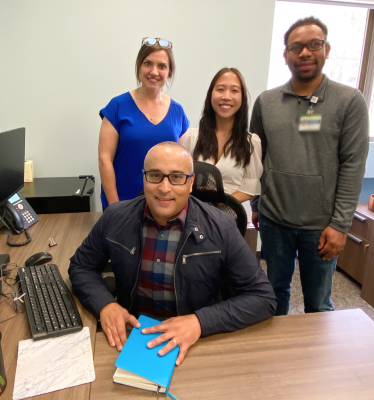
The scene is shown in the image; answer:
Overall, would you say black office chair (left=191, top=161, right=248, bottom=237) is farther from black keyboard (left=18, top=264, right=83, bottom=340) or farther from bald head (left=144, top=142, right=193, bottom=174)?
black keyboard (left=18, top=264, right=83, bottom=340)

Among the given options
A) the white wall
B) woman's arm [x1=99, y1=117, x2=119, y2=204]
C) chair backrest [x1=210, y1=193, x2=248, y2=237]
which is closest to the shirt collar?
chair backrest [x1=210, y1=193, x2=248, y2=237]

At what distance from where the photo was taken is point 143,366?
3.01 ft

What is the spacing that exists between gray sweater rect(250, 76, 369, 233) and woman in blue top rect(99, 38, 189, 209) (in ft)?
1.91

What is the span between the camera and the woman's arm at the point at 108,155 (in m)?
1.94

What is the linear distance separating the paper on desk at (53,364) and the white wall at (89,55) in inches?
77.1

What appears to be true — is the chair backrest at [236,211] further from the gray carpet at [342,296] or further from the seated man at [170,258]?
the gray carpet at [342,296]

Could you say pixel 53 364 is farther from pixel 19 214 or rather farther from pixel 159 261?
pixel 19 214

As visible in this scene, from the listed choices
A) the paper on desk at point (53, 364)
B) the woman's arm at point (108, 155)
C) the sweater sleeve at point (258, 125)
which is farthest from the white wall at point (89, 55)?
the paper on desk at point (53, 364)

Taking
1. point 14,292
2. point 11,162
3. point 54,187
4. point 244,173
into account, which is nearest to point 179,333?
point 14,292

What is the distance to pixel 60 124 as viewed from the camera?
266 centimetres

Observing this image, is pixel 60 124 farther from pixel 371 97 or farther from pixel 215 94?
pixel 371 97

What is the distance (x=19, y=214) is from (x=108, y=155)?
25.4 inches

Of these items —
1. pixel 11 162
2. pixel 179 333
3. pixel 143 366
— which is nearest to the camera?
pixel 143 366

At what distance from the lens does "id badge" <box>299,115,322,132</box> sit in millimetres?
1606
